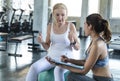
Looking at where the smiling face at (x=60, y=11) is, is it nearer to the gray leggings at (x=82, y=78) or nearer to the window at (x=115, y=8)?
the gray leggings at (x=82, y=78)

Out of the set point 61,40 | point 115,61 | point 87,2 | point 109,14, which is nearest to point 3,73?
point 61,40

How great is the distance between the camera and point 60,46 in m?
3.25

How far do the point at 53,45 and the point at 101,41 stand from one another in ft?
2.72

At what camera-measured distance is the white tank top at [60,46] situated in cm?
321

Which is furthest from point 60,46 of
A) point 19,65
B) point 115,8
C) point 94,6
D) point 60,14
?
point 115,8

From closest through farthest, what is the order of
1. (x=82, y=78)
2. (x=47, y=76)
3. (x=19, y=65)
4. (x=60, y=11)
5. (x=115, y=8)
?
(x=82, y=78)
(x=60, y=11)
(x=47, y=76)
(x=19, y=65)
(x=115, y=8)

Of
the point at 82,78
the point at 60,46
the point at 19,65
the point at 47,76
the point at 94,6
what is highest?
the point at 94,6

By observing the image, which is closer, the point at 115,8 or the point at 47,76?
the point at 47,76

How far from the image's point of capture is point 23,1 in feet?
58.5

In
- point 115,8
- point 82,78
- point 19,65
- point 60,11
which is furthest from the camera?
point 115,8

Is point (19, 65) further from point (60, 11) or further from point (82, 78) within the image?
point (82, 78)

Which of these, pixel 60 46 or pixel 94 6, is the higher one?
pixel 94 6

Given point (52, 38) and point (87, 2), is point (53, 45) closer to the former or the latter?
point (52, 38)

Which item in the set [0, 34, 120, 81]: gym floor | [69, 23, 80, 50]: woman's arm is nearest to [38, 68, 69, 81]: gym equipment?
[69, 23, 80, 50]: woman's arm
